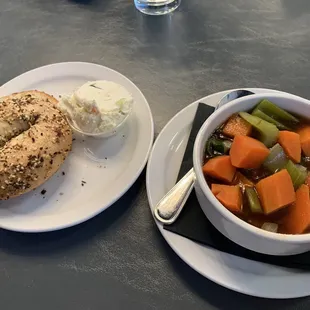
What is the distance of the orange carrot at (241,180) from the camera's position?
77cm

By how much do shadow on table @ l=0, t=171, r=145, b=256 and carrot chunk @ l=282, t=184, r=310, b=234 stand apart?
12.6 inches

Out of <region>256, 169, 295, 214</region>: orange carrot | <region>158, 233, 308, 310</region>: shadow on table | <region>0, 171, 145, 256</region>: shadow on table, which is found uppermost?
<region>256, 169, 295, 214</region>: orange carrot

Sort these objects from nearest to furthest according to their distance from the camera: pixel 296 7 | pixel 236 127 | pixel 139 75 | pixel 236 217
→ pixel 236 217, pixel 236 127, pixel 139 75, pixel 296 7

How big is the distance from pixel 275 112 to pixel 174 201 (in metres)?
0.23

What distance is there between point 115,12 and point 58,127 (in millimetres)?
513

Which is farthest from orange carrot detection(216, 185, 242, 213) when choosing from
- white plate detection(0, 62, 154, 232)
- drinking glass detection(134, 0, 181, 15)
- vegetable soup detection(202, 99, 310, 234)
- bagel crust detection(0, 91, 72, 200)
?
drinking glass detection(134, 0, 181, 15)

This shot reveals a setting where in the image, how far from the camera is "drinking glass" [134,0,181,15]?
1334 mm

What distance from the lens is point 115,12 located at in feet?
4.39

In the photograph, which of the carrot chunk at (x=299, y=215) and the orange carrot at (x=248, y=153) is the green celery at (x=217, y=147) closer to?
the orange carrot at (x=248, y=153)

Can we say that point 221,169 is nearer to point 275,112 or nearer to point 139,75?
point 275,112

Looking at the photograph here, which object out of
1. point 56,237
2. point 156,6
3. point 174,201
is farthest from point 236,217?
point 156,6

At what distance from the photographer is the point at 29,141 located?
0.93 m

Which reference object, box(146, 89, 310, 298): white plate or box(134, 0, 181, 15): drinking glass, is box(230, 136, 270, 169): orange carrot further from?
box(134, 0, 181, 15): drinking glass

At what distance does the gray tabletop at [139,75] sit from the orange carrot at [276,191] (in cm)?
18
